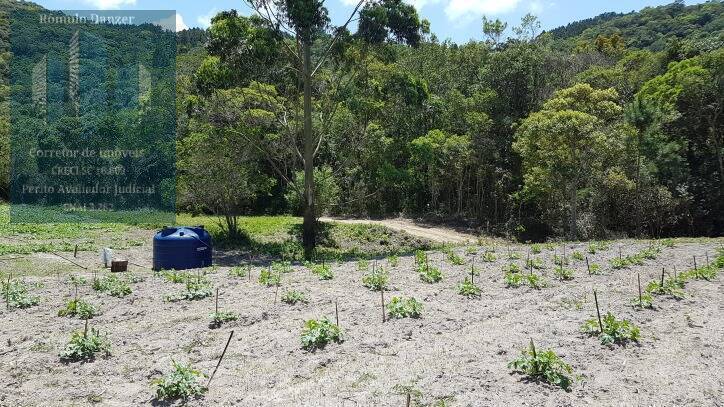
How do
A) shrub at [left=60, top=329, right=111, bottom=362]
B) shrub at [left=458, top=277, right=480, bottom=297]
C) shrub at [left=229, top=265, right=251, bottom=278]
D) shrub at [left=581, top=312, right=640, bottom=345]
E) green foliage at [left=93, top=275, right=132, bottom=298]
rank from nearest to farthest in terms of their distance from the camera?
shrub at [left=60, top=329, right=111, bottom=362], shrub at [left=581, top=312, right=640, bottom=345], shrub at [left=458, top=277, right=480, bottom=297], green foliage at [left=93, top=275, right=132, bottom=298], shrub at [left=229, top=265, right=251, bottom=278]

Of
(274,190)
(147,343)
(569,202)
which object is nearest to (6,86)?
(274,190)

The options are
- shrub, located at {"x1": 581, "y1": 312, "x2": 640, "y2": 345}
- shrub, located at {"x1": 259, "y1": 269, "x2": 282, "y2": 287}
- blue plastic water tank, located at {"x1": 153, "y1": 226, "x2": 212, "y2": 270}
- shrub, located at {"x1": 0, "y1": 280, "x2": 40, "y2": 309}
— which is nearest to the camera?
shrub, located at {"x1": 581, "y1": 312, "x2": 640, "y2": 345}

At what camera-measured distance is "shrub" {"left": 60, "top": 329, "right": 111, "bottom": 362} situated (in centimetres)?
615

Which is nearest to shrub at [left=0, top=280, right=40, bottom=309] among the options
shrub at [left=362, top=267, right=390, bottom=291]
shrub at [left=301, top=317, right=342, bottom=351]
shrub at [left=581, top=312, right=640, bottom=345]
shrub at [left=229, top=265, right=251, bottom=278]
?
shrub at [left=229, top=265, right=251, bottom=278]

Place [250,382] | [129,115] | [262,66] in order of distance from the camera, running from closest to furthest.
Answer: [250,382], [262,66], [129,115]

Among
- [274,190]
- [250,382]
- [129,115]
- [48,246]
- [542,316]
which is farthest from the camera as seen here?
[129,115]

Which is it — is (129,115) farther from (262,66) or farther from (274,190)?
(262,66)

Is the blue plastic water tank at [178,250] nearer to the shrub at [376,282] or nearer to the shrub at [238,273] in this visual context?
the shrub at [238,273]

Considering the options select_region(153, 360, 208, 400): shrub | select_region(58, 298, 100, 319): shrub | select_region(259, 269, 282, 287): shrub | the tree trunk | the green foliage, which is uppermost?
the tree trunk

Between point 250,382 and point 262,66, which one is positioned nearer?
point 250,382

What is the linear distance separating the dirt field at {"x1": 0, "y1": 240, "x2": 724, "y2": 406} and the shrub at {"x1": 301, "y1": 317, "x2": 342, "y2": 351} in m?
0.11

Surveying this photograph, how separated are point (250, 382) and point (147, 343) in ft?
5.98

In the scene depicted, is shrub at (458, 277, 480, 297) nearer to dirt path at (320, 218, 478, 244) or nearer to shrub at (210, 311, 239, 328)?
shrub at (210, 311, 239, 328)

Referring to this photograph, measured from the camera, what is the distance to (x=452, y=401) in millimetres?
4996
